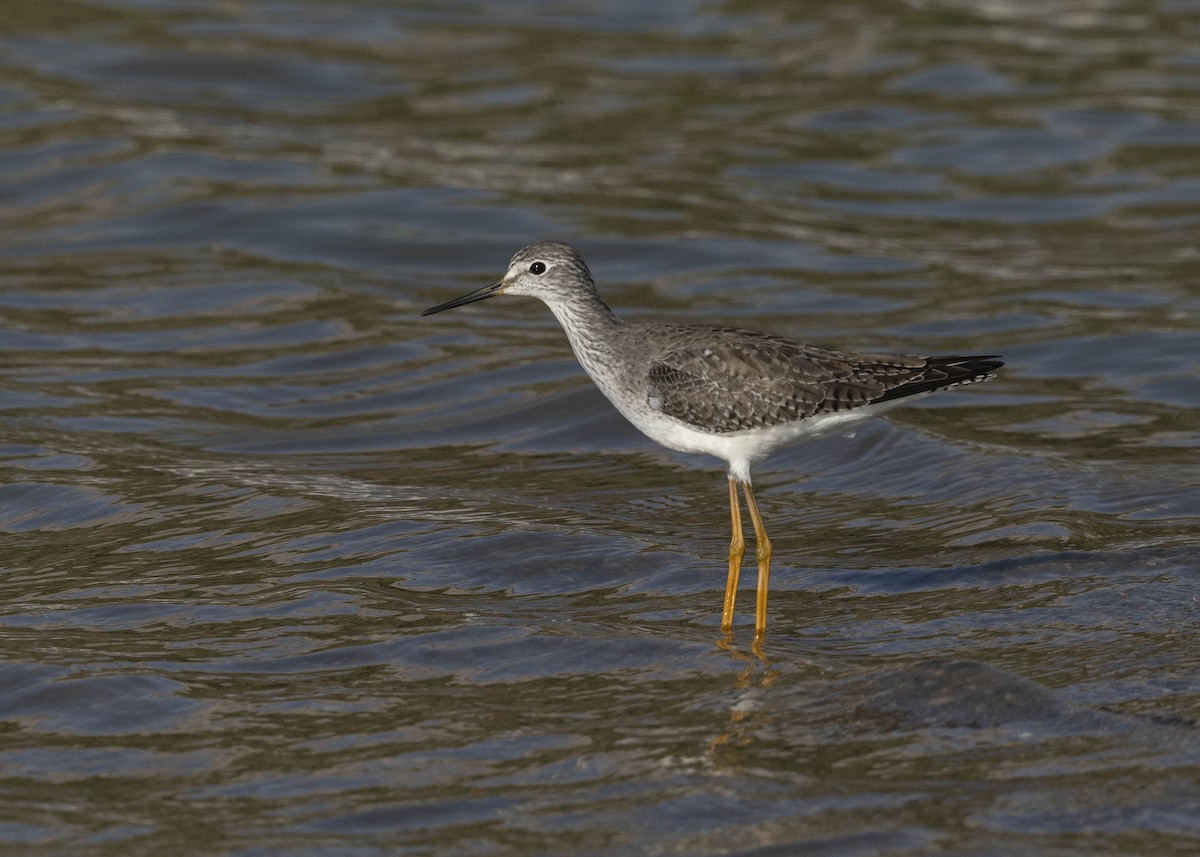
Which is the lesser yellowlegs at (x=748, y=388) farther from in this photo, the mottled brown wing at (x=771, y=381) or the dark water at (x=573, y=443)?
the dark water at (x=573, y=443)

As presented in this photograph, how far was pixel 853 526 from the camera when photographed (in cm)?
1258

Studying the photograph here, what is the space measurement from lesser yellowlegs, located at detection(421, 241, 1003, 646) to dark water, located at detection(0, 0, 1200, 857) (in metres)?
1.05

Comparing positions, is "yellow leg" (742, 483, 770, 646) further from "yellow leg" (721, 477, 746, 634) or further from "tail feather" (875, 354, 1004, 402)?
"tail feather" (875, 354, 1004, 402)

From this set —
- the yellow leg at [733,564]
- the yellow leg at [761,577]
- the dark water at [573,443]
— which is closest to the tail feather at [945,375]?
the yellow leg at [761,577]

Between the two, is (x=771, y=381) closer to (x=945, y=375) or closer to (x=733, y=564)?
(x=945, y=375)

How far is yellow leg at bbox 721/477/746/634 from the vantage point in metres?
10.5

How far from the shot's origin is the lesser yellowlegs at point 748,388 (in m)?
10.7

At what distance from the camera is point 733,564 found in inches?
429

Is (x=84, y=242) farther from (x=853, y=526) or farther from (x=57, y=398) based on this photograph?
(x=853, y=526)

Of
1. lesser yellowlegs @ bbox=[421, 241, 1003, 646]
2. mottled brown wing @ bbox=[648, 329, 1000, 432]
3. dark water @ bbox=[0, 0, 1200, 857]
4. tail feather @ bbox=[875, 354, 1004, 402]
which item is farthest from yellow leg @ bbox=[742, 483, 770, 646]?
tail feather @ bbox=[875, 354, 1004, 402]

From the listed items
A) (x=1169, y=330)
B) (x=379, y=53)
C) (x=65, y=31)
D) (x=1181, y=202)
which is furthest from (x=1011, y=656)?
(x=65, y=31)

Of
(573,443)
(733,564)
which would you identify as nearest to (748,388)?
(733,564)

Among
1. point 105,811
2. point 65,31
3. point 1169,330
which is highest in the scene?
point 65,31

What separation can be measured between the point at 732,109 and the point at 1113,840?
1760 centimetres
